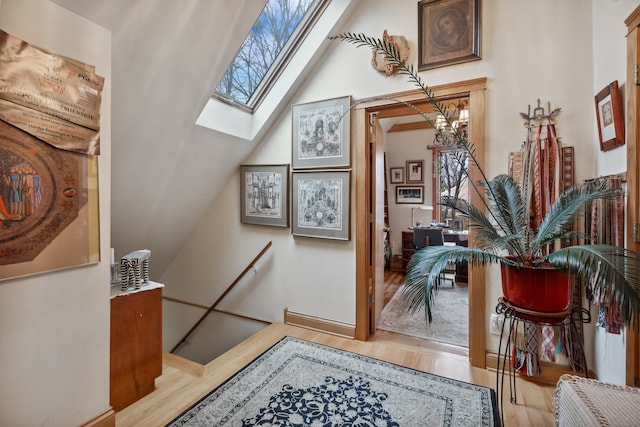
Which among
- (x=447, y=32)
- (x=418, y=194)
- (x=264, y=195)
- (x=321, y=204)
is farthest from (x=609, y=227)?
(x=418, y=194)

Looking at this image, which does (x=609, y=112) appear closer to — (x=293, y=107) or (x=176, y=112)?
(x=293, y=107)

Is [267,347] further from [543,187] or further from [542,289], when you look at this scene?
[543,187]

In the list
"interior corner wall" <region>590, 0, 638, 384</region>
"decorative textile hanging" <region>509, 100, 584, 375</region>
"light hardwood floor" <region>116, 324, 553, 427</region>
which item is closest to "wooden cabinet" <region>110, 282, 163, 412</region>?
"light hardwood floor" <region>116, 324, 553, 427</region>

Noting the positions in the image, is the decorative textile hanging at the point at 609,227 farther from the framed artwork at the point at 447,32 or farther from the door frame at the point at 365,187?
the framed artwork at the point at 447,32

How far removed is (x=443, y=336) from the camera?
2762 mm

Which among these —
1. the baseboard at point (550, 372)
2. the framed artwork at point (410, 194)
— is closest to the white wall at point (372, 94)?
the baseboard at point (550, 372)

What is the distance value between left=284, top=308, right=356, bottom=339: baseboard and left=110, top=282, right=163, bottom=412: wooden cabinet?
1.24m

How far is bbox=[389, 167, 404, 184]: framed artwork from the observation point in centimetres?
605

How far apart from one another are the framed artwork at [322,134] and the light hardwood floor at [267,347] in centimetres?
163

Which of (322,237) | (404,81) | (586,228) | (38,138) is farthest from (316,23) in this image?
(586,228)

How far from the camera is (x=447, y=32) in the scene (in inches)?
88.2

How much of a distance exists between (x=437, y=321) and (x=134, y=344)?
2.82 meters

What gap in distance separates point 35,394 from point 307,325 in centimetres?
195

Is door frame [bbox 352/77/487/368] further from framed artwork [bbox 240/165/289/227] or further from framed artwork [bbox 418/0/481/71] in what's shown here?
framed artwork [bbox 240/165/289/227]
